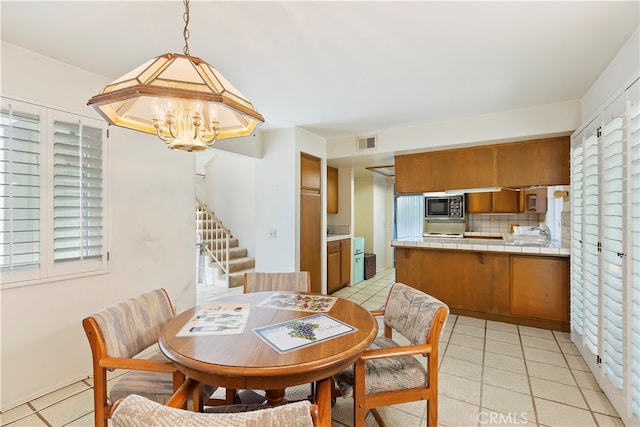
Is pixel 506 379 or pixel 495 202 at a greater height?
pixel 495 202

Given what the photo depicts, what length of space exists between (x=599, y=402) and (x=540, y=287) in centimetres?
149

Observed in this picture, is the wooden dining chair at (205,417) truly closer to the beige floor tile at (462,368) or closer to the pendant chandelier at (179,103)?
the pendant chandelier at (179,103)

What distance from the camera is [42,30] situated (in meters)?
1.83

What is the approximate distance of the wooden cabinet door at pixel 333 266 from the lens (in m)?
4.64

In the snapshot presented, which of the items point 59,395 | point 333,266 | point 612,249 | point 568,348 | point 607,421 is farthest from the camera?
point 333,266

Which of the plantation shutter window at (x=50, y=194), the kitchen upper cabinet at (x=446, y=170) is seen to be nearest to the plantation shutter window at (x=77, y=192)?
the plantation shutter window at (x=50, y=194)

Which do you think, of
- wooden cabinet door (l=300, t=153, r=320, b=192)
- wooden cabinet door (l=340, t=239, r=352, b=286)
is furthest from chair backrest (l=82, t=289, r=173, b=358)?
wooden cabinet door (l=340, t=239, r=352, b=286)

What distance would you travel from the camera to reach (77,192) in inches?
89.7

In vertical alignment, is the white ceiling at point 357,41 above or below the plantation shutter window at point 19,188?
above

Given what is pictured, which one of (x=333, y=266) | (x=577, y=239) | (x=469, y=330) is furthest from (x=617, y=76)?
(x=333, y=266)

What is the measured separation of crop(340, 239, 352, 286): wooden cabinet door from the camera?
5043mm

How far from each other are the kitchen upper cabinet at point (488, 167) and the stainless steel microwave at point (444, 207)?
144 centimetres

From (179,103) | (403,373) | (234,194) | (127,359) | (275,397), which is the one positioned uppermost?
(179,103)

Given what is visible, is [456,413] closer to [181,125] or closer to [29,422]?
[181,125]
